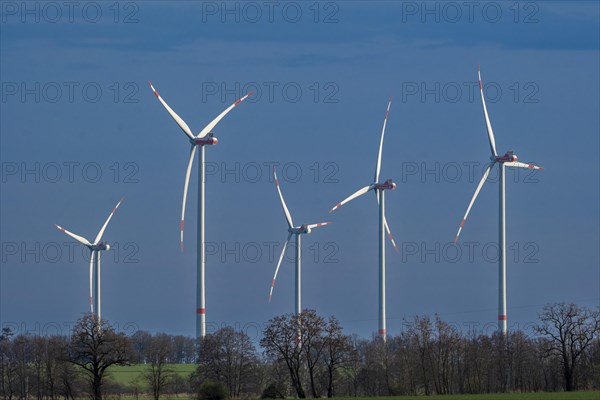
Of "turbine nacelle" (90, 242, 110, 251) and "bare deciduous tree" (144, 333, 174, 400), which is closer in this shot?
"bare deciduous tree" (144, 333, 174, 400)

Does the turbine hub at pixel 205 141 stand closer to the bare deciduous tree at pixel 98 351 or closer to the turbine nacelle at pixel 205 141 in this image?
the turbine nacelle at pixel 205 141

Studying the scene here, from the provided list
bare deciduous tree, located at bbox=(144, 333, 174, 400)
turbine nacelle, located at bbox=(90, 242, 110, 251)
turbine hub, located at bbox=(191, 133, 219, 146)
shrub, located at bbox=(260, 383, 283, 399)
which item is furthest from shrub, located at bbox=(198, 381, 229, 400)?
turbine nacelle, located at bbox=(90, 242, 110, 251)

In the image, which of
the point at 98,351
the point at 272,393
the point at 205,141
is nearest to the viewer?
the point at 272,393

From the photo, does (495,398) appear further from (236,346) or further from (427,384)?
(236,346)

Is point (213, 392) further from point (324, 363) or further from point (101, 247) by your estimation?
point (101, 247)

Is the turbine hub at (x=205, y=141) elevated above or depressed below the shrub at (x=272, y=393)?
above

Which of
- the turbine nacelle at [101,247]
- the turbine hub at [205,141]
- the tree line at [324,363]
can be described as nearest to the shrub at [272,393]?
the tree line at [324,363]

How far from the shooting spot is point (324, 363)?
358ft

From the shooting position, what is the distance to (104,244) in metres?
144

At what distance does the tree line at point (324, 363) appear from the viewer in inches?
4097

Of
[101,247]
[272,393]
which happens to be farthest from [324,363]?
[101,247]

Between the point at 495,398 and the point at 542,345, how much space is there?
3585cm

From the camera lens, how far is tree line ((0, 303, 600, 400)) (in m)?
104

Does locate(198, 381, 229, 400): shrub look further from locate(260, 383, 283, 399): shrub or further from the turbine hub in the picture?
the turbine hub
